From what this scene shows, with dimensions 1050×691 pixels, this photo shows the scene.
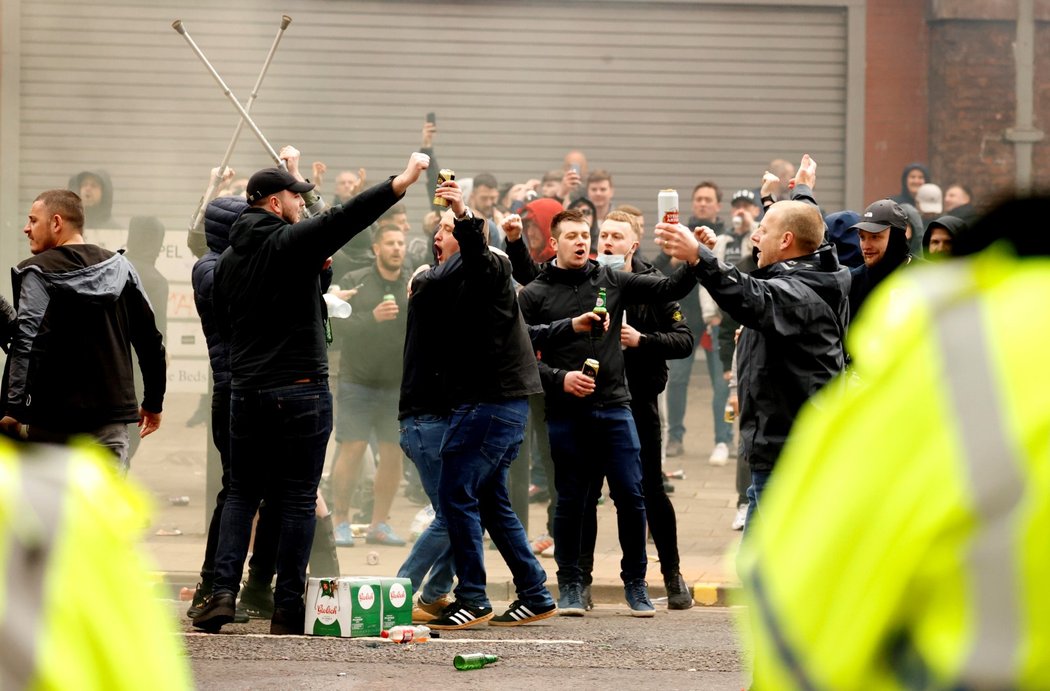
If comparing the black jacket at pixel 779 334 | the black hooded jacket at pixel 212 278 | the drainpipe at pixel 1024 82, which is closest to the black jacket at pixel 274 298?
the black hooded jacket at pixel 212 278

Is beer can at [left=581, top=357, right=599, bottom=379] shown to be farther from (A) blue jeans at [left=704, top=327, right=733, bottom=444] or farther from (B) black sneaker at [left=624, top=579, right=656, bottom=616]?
(A) blue jeans at [left=704, top=327, right=733, bottom=444]

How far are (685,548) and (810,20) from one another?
34.8 ft

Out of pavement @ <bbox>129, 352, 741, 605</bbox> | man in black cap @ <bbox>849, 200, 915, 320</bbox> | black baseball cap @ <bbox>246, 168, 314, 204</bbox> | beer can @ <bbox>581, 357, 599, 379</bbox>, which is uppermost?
black baseball cap @ <bbox>246, 168, 314, 204</bbox>

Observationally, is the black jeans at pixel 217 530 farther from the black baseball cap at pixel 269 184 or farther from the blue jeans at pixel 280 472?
the black baseball cap at pixel 269 184

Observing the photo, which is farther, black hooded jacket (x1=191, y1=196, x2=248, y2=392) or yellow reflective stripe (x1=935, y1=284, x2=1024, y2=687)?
black hooded jacket (x1=191, y1=196, x2=248, y2=392)

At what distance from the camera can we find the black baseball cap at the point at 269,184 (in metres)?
7.30

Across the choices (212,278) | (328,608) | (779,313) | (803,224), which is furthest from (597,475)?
(779,313)

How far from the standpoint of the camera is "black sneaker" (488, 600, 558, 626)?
25.6 feet

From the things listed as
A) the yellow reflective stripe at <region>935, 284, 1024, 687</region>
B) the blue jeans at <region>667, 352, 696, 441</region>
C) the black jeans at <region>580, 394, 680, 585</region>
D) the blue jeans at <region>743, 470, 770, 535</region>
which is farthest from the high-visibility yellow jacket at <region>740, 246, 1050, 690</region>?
the blue jeans at <region>667, 352, 696, 441</region>

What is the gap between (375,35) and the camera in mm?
19172

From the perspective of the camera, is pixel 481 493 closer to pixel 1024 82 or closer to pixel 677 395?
pixel 677 395

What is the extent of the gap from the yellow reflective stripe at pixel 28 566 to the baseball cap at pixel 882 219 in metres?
6.66

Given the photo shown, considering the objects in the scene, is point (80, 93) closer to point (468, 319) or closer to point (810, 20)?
point (810, 20)

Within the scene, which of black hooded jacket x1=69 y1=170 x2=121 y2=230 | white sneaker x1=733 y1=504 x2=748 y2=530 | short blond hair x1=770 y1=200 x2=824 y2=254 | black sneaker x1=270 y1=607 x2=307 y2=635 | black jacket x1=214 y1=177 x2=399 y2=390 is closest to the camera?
short blond hair x1=770 y1=200 x2=824 y2=254
